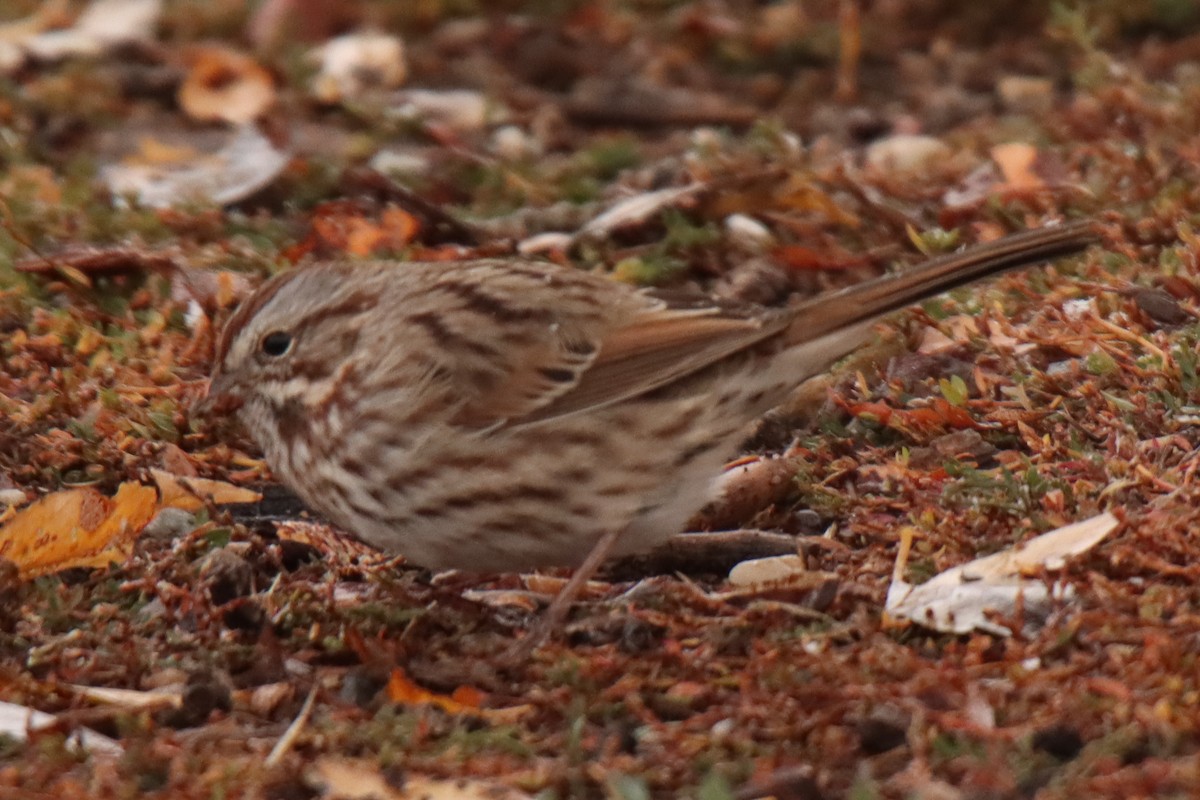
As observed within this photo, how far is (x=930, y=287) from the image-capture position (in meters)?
4.73


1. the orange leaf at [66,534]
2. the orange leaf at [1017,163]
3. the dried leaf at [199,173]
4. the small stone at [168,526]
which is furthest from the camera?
the dried leaf at [199,173]

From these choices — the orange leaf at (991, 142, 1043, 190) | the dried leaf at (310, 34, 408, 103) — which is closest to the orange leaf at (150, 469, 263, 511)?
the orange leaf at (991, 142, 1043, 190)

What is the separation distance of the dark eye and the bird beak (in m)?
0.13

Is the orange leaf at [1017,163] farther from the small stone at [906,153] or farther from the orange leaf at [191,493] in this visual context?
the orange leaf at [191,493]

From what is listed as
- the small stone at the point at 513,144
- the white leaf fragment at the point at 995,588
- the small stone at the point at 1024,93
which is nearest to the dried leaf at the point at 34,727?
the white leaf fragment at the point at 995,588

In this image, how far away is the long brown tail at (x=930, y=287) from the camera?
4.74 metres

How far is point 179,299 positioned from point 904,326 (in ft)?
7.44

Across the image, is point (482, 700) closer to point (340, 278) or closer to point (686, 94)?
point (340, 278)

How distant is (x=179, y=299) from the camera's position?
6.02 metres

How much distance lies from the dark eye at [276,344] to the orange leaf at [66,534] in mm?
545

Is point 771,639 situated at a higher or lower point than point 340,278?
lower

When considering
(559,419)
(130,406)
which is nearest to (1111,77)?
(559,419)

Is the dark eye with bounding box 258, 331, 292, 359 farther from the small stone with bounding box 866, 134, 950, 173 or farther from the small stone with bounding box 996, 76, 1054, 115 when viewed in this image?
the small stone with bounding box 996, 76, 1054, 115

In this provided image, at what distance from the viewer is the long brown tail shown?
15.6 ft
